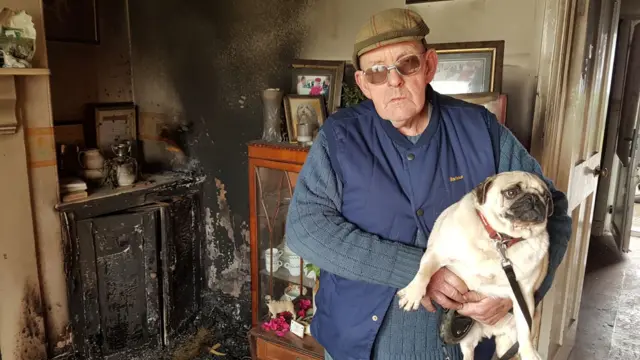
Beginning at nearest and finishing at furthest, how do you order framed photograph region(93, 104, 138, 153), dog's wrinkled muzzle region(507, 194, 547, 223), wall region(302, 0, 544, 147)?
dog's wrinkled muzzle region(507, 194, 547, 223)
wall region(302, 0, 544, 147)
framed photograph region(93, 104, 138, 153)

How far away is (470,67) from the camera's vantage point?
1.96 m

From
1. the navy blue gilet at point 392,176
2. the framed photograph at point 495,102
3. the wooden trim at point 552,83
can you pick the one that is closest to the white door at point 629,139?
the wooden trim at point 552,83

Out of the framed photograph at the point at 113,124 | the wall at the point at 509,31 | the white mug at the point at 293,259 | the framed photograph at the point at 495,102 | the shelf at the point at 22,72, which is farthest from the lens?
the framed photograph at the point at 113,124

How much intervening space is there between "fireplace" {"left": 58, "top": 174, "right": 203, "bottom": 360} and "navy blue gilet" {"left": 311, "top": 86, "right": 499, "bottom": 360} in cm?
173

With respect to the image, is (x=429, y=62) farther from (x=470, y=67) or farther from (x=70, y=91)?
(x=70, y=91)

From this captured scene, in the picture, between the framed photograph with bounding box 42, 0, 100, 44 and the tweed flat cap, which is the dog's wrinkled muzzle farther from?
the framed photograph with bounding box 42, 0, 100, 44

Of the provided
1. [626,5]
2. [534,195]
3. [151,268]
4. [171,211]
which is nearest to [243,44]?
[171,211]

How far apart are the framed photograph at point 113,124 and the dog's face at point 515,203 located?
252 centimetres

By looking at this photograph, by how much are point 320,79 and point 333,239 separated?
134cm

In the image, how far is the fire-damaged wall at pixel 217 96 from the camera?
8.82 feet

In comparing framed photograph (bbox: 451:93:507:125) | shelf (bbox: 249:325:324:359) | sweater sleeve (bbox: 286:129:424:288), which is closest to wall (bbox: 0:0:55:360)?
shelf (bbox: 249:325:324:359)

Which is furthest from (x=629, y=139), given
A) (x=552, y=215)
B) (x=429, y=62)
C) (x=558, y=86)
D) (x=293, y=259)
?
(x=429, y=62)

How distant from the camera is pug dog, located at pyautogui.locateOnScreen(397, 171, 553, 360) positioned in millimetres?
1070

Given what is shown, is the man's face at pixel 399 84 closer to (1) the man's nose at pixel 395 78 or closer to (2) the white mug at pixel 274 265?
(1) the man's nose at pixel 395 78
